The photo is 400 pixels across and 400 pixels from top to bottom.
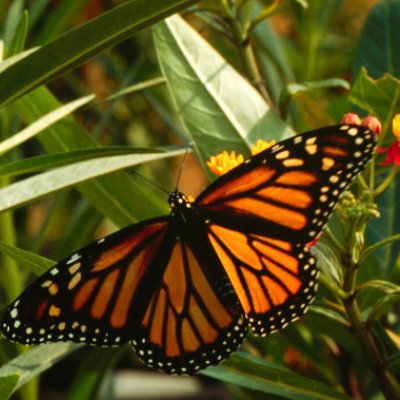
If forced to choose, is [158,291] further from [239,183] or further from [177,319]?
[239,183]

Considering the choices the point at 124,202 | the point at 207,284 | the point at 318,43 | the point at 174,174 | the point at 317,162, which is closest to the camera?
the point at 317,162

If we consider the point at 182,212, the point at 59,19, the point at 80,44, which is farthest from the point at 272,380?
the point at 59,19

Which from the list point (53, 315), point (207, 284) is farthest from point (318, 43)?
point (53, 315)

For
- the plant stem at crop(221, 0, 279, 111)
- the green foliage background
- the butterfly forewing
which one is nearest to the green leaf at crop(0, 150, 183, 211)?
the green foliage background

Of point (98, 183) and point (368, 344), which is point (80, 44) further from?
point (368, 344)

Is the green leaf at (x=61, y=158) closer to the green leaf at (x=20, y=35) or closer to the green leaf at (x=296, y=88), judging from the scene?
the green leaf at (x=20, y=35)

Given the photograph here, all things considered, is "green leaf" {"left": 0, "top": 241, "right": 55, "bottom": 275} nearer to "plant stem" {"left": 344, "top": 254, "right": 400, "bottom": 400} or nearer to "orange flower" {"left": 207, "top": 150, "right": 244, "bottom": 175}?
"orange flower" {"left": 207, "top": 150, "right": 244, "bottom": 175}
